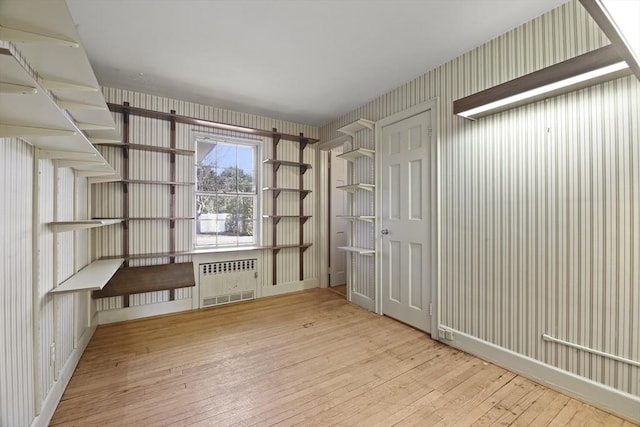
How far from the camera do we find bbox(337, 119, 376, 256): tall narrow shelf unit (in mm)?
3486

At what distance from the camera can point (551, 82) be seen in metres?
1.73

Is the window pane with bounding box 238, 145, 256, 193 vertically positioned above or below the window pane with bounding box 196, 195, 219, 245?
above

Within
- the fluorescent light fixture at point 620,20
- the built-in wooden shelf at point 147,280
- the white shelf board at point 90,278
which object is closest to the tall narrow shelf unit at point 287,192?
the built-in wooden shelf at point 147,280

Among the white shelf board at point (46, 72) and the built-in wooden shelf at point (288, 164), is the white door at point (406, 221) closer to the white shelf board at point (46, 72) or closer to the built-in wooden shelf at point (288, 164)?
the built-in wooden shelf at point (288, 164)

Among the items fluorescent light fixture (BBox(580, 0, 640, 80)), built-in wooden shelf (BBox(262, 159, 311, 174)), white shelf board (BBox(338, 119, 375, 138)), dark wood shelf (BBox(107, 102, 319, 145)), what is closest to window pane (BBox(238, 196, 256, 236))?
built-in wooden shelf (BBox(262, 159, 311, 174))

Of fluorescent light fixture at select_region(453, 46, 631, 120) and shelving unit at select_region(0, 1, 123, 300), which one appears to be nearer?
shelving unit at select_region(0, 1, 123, 300)

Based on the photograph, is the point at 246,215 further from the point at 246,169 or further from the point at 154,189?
the point at 154,189

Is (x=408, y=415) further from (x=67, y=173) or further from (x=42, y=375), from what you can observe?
(x=67, y=173)

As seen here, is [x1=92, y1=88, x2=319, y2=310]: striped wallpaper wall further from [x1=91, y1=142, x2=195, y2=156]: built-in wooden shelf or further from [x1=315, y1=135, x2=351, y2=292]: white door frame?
[x1=315, y1=135, x2=351, y2=292]: white door frame

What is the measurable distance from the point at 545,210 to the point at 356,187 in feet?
6.69

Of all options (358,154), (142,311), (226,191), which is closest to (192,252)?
(142,311)

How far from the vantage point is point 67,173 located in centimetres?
220

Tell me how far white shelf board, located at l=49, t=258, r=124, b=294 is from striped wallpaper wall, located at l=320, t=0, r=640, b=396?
3027 mm

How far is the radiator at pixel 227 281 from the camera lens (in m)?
3.70
